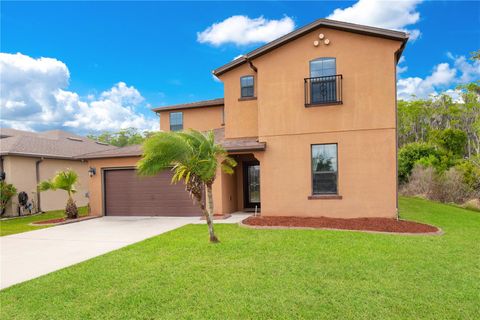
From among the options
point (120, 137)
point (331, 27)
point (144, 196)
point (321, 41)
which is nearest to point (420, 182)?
point (321, 41)

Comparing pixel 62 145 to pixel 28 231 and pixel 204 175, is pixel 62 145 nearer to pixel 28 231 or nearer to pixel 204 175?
pixel 28 231

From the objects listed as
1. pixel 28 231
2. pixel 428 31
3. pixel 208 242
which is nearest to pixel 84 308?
pixel 208 242

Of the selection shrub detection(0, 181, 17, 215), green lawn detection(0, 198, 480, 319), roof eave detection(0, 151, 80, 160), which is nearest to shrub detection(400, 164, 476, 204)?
green lawn detection(0, 198, 480, 319)

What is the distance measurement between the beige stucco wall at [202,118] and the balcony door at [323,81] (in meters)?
7.42

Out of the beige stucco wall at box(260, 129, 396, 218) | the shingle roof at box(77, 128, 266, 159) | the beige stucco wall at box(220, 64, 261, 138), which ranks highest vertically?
the beige stucco wall at box(220, 64, 261, 138)

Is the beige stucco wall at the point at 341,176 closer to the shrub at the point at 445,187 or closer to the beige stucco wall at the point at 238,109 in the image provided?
the beige stucco wall at the point at 238,109

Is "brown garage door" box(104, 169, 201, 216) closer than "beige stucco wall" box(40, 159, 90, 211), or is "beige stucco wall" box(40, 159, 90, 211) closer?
"brown garage door" box(104, 169, 201, 216)

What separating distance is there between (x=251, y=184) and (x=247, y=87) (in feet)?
15.2

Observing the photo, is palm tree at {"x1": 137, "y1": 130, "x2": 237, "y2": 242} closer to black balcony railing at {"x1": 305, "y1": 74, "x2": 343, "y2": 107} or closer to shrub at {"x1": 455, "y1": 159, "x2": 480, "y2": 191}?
black balcony railing at {"x1": 305, "y1": 74, "x2": 343, "y2": 107}

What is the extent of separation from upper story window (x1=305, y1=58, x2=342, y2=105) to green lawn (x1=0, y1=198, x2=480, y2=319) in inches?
213

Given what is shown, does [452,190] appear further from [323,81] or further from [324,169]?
[323,81]

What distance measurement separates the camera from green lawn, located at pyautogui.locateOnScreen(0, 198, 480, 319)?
4023 mm

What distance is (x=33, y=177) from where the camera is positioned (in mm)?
16750

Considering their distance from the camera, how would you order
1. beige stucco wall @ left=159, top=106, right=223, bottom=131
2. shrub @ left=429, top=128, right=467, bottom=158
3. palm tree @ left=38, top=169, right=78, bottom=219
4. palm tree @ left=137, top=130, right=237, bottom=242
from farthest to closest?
shrub @ left=429, top=128, right=467, bottom=158, beige stucco wall @ left=159, top=106, right=223, bottom=131, palm tree @ left=38, top=169, right=78, bottom=219, palm tree @ left=137, top=130, right=237, bottom=242
